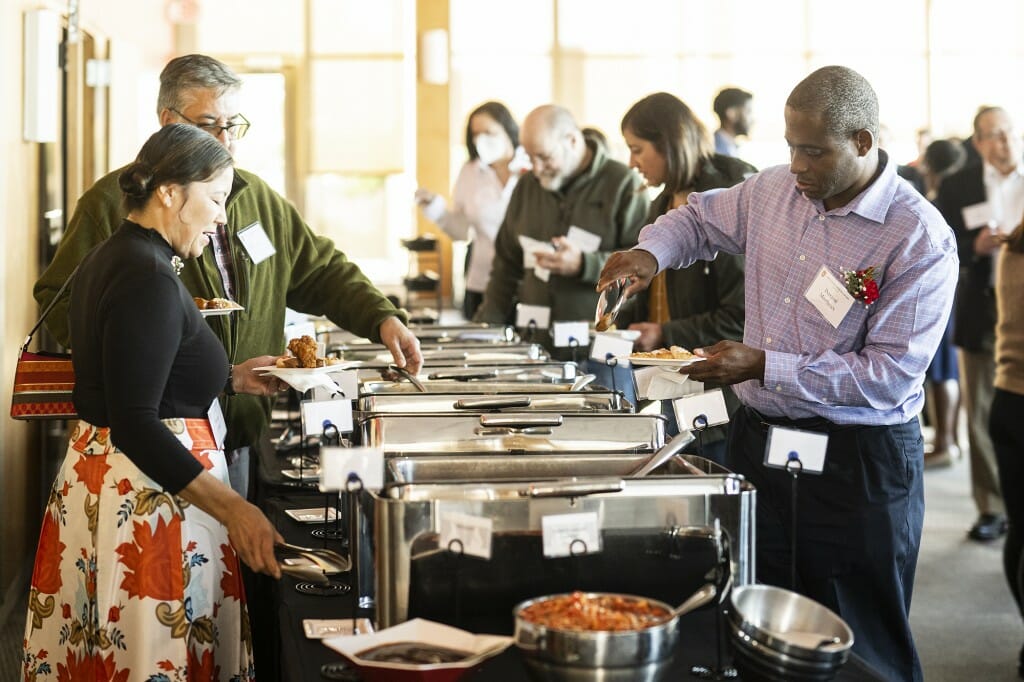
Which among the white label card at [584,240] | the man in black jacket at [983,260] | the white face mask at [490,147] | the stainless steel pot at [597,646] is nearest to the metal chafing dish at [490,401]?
the stainless steel pot at [597,646]

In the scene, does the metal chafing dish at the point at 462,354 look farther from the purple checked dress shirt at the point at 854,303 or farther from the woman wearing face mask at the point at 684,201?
the purple checked dress shirt at the point at 854,303

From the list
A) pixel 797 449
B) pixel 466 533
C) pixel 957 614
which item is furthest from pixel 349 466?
pixel 957 614

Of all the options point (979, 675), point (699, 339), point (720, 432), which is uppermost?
point (699, 339)

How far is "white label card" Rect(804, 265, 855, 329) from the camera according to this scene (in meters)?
1.84

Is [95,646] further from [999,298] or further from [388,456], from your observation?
[999,298]

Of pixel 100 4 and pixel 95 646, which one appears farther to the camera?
pixel 100 4

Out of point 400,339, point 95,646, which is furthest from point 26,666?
point 400,339

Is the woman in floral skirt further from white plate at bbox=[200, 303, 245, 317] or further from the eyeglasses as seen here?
the eyeglasses

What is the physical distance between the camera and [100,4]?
5.55 metres

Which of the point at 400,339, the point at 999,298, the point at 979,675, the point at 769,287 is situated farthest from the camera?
the point at 999,298

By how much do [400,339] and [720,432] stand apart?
0.88 m

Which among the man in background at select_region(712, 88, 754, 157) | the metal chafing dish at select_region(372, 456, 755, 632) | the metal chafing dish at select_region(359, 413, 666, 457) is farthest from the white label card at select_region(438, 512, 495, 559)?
the man in background at select_region(712, 88, 754, 157)

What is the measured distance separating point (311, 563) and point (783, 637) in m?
0.62

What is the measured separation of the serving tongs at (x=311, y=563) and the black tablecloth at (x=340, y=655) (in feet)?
0.14
